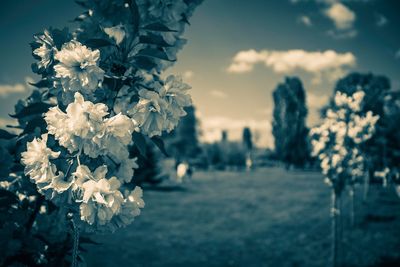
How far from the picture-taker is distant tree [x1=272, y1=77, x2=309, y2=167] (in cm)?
3850

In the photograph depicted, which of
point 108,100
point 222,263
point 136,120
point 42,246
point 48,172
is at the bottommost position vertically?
point 222,263

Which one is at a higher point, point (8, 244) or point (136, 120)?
A: point (136, 120)

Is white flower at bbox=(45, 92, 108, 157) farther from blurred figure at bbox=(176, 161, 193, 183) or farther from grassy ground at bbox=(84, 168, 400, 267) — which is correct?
blurred figure at bbox=(176, 161, 193, 183)

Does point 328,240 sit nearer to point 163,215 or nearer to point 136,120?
point 163,215

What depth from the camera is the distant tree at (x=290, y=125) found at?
1516 inches

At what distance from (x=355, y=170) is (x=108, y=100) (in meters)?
6.14

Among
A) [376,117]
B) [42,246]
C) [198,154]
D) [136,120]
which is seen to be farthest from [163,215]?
[198,154]

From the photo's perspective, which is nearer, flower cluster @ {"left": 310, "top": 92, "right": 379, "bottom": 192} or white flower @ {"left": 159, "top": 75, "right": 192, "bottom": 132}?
white flower @ {"left": 159, "top": 75, "right": 192, "bottom": 132}

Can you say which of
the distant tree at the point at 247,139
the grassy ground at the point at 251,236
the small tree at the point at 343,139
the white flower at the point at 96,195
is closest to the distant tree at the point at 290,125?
the distant tree at the point at 247,139

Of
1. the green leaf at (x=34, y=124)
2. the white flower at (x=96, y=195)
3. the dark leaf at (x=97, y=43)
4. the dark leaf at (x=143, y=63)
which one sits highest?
the dark leaf at (x=97, y=43)

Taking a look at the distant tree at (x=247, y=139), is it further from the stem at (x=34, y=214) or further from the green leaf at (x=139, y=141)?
the green leaf at (x=139, y=141)

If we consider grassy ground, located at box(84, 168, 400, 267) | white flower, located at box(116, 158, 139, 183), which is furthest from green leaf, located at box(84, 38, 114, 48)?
grassy ground, located at box(84, 168, 400, 267)

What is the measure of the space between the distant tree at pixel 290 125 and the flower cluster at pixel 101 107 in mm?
35689

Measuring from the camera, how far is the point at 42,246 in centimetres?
188
